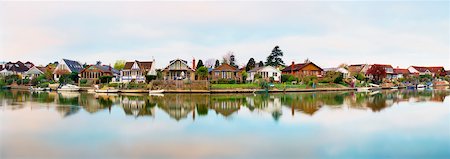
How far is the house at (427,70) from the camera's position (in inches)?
2847

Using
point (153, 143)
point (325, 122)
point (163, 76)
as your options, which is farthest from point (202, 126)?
point (163, 76)

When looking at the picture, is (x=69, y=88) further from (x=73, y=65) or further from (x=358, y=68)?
(x=358, y=68)

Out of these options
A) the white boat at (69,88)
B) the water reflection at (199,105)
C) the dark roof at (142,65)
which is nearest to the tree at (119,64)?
the dark roof at (142,65)

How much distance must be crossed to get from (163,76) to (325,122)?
2927cm

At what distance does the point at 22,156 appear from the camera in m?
10.1

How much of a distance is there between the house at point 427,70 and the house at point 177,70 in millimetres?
52343

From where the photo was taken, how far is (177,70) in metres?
42.9

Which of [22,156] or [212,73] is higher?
[212,73]

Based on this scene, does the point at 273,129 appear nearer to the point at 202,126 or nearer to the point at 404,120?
the point at 202,126

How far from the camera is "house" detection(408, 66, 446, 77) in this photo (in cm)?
7232

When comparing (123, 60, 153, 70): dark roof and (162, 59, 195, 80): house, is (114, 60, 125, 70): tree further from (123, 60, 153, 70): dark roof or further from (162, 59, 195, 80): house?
(162, 59, 195, 80): house

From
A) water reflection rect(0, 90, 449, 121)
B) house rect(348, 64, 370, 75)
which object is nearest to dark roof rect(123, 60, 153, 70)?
water reflection rect(0, 90, 449, 121)

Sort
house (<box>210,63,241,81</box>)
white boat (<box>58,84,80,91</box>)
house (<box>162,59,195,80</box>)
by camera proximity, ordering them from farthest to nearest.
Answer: house (<box>210,63,241,81</box>), house (<box>162,59,195,80</box>), white boat (<box>58,84,80,91</box>)

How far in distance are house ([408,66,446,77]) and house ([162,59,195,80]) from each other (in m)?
52.3
